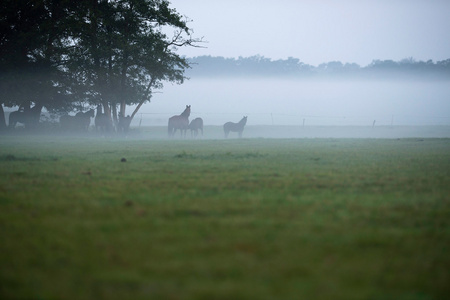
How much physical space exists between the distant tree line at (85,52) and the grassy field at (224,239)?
30107 millimetres

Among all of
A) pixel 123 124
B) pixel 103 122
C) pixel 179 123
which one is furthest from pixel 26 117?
pixel 179 123

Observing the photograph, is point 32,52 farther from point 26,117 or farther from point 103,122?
point 103,122

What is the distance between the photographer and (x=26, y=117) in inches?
1548

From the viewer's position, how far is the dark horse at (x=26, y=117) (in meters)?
38.6

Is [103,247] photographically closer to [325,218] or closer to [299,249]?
[299,249]

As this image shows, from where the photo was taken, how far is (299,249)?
3.52 meters

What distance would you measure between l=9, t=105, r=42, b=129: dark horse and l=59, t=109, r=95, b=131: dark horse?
7.29ft

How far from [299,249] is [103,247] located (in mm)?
1503

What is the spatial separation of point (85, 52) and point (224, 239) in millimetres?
36629

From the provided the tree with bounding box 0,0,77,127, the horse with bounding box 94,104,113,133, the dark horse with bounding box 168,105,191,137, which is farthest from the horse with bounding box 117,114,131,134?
the tree with bounding box 0,0,77,127

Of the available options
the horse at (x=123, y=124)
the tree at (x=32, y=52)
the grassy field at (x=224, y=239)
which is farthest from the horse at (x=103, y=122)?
the grassy field at (x=224, y=239)

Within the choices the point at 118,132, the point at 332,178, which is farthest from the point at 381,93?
the point at 332,178

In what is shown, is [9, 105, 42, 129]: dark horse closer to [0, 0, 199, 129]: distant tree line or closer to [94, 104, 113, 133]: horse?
[0, 0, 199, 129]: distant tree line

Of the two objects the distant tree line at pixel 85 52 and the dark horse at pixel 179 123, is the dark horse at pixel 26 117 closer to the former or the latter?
the distant tree line at pixel 85 52
